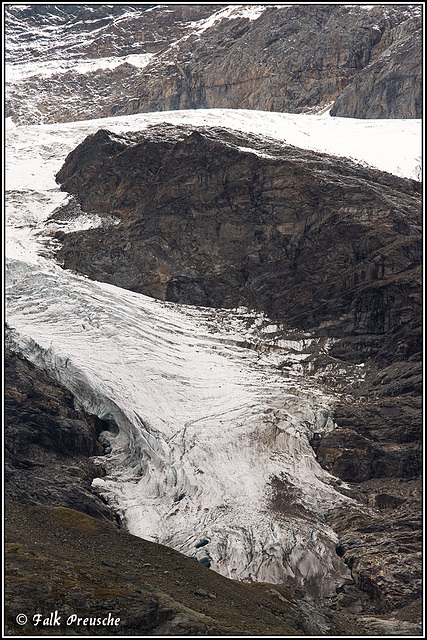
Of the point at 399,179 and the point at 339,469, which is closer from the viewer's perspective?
the point at 339,469

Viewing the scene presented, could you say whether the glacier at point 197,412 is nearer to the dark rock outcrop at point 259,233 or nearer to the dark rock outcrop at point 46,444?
the dark rock outcrop at point 46,444

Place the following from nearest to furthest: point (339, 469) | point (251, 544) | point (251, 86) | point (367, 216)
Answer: point (251, 544) < point (339, 469) < point (367, 216) < point (251, 86)

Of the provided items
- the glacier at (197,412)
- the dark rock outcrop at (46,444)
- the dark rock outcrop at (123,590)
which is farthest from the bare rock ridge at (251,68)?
the dark rock outcrop at (123,590)

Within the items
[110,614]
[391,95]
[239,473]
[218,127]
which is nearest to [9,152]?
[218,127]

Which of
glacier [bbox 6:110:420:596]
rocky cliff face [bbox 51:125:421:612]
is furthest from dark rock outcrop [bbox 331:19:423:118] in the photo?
glacier [bbox 6:110:420:596]

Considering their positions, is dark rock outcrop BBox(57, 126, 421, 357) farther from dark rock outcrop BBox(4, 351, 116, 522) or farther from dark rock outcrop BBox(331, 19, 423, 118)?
dark rock outcrop BBox(331, 19, 423, 118)

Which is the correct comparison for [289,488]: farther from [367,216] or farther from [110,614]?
[367,216]

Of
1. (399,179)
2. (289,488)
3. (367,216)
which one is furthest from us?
(399,179)
